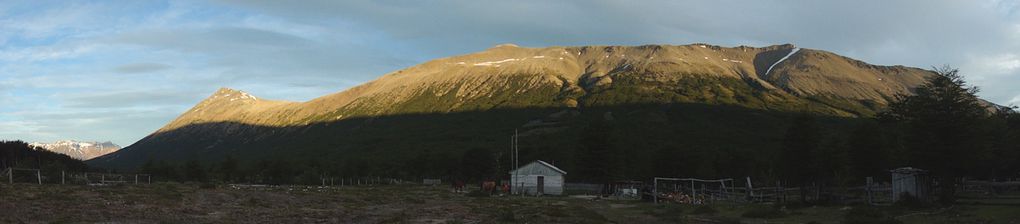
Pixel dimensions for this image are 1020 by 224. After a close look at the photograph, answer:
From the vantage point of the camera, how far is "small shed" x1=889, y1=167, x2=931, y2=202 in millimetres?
34719

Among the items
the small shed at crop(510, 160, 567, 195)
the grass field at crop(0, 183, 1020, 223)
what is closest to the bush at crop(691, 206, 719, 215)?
the grass field at crop(0, 183, 1020, 223)

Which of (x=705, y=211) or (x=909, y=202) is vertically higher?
(x=909, y=202)

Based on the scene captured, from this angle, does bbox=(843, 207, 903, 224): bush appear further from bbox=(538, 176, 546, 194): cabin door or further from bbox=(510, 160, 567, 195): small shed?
bbox=(538, 176, 546, 194): cabin door

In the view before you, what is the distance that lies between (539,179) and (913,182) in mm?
51143

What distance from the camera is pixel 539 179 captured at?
3282 inches

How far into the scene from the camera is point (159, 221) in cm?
2780

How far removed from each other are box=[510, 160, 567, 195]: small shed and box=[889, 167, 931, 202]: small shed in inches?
1852

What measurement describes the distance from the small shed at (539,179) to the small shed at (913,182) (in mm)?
47029

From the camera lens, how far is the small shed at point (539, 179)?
82188 millimetres

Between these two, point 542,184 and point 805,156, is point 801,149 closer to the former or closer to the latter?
point 805,156

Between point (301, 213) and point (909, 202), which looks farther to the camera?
point (301, 213)

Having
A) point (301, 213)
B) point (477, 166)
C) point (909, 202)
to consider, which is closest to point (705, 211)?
point (909, 202)

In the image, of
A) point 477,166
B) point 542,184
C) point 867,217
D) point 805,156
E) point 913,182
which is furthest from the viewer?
point 477,166

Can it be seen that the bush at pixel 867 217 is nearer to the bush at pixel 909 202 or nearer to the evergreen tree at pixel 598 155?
the bush at pixel 909 202
